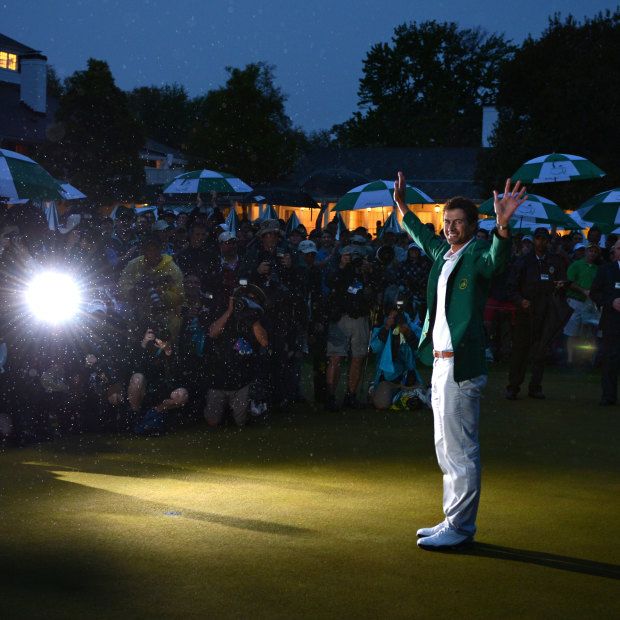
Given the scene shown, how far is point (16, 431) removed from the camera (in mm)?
9750

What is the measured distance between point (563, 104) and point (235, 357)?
3372 cm

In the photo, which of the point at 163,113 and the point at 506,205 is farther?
the point at 163,113

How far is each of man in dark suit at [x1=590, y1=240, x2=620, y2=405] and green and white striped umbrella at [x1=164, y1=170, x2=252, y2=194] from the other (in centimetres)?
1106

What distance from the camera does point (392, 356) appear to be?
41.3 ft

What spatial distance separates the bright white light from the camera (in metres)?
10.1

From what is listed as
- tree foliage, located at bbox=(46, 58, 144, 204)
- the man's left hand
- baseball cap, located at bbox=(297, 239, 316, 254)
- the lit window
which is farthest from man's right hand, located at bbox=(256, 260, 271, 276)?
the lit window

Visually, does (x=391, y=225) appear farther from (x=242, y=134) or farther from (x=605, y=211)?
(x=242, y=134)

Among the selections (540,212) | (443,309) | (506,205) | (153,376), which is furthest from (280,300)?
(540,212)

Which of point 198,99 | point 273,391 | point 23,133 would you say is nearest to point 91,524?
point 273,391

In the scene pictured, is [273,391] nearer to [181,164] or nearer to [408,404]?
[408,404]

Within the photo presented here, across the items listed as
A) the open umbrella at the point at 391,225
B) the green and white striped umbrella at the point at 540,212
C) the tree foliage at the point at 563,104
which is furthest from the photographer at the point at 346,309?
the tree foliage at the point at 563,104

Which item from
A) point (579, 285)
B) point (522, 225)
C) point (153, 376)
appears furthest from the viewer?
point (522, 225)

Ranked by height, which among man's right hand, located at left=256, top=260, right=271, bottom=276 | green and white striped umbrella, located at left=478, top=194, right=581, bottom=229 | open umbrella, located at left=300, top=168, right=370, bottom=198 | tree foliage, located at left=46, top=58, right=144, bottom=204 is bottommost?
man's right hand, located at left=256, top=260, right=271, bottom=276

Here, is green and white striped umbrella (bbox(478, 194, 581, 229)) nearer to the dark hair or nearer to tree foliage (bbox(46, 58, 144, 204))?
the dark hair
